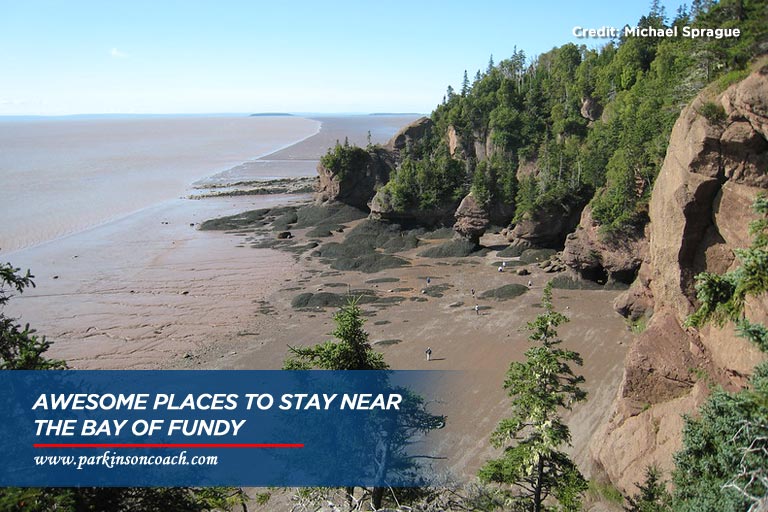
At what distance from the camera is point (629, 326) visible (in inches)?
1395

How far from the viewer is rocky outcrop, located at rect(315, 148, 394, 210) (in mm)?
77250

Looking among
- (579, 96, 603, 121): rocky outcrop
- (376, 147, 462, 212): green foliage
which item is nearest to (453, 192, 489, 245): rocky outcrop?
(376, 147, 462, 212): green foliage

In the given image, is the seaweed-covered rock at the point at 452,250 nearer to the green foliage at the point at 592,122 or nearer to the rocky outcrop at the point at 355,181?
the green foliage at the point at 592,122

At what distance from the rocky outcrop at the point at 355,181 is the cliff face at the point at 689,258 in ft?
189

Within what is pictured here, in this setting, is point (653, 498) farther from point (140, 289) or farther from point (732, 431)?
point (140, 289)

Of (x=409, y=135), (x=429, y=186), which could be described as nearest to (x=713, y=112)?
(x=429, y=186)

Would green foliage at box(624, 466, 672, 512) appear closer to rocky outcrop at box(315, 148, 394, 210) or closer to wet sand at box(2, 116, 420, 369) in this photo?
wet sand at box(2, 116, 420, 369)

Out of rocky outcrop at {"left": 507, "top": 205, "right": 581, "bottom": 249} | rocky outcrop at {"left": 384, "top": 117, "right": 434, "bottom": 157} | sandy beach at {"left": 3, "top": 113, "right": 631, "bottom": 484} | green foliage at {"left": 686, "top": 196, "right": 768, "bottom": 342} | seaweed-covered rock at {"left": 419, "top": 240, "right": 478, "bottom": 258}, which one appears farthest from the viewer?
rocky outcrop at {"left": 384, "top": 117, "right": 434, "bottom": 157}

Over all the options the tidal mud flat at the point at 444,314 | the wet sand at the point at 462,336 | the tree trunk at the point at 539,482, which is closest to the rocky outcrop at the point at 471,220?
the tidal mud flat at the point at 444,314

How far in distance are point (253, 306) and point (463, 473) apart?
27317mm

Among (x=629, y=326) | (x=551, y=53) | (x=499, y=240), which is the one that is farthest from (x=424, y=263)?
(x=551, y=53)

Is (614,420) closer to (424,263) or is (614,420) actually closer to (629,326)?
(629,326)

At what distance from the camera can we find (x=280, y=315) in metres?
43.1

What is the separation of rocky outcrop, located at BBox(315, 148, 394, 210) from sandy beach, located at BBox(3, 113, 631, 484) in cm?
1325
